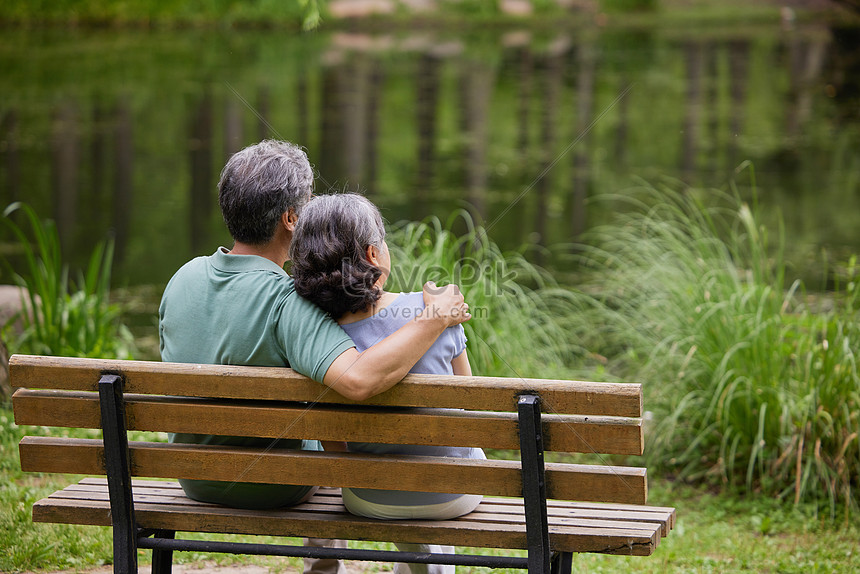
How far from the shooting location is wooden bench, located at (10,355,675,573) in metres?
2.24

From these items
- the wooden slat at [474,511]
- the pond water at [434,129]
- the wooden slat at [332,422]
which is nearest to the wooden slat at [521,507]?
the wooden slat at [474,511]

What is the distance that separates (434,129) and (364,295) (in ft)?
42.2

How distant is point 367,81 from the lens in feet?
66.0

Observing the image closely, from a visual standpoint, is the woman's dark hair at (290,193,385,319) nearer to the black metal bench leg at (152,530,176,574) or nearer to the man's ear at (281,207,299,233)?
the man's ear at (281,207,299,233)

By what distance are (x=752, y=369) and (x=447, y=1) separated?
29.4 meters

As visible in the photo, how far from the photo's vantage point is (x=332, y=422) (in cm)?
235

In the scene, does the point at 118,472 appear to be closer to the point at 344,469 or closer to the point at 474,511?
the point at 344,469

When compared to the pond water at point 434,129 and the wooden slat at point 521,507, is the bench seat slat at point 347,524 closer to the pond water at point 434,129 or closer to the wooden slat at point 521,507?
the wooden slat at point 521,507

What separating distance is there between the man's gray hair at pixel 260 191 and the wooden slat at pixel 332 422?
47 cm

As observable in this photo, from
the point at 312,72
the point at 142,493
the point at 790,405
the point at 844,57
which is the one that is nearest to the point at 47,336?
the point at 142,493

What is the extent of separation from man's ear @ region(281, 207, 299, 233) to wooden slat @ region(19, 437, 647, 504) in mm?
585

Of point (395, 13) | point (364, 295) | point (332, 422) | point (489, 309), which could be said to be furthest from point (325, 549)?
point (395, 13)

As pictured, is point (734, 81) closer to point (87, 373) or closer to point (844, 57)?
point (844, 57)

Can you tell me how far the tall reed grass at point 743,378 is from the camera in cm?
432
